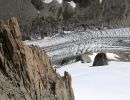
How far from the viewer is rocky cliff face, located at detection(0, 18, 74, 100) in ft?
76.5

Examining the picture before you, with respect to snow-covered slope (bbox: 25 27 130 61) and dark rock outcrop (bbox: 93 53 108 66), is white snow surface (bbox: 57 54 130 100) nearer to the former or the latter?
dark rock outcrop (bbox: 93 53 108 66)

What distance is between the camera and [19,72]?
2378cm

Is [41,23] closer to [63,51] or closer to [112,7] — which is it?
[112,7]

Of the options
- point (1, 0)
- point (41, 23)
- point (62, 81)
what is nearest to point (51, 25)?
point (41, 23)

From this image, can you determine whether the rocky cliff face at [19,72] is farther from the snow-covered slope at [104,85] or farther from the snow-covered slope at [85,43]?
the snow-covered slope at [85,43]

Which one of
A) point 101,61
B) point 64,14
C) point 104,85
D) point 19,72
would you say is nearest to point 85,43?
point 64,14

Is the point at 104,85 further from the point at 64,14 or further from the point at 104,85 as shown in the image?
the point at 64,14

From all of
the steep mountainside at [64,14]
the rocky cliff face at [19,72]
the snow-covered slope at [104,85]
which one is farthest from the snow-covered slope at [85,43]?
the rocky cliff face at [19,72]

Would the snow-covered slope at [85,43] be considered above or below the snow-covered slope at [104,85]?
below

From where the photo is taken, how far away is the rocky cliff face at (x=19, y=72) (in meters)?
23.3

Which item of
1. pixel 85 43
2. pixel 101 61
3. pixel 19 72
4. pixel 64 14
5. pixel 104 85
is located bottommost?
pixel 85 43

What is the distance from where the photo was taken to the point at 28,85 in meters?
24.1

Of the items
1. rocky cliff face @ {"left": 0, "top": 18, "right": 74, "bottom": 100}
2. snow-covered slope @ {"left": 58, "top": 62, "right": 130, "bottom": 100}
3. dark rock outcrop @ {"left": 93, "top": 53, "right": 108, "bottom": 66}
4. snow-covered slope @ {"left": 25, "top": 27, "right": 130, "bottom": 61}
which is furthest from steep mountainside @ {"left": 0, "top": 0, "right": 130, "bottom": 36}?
rocky cliff face @ {"left": 0, "top": 18, "right": 74, "bottom": 100}

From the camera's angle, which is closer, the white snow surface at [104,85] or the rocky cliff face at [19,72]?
the rocky cliff face at [19,72]
